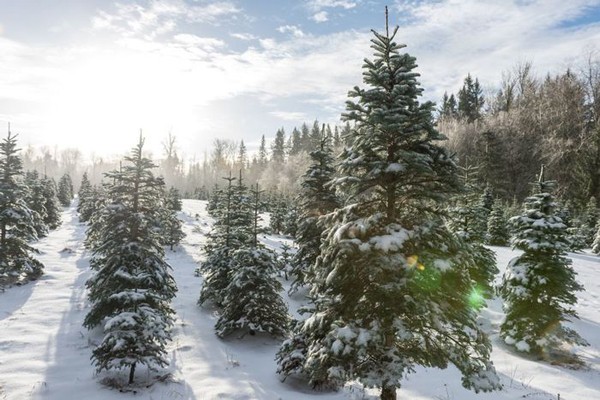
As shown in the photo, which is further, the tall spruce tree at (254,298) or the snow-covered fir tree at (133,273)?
the tall spruce tree at (254,298)

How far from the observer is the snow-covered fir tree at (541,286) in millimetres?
15672

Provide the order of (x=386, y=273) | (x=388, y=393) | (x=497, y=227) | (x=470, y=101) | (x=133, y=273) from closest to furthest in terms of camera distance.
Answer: (x=386, y=273) → (x=388, y=393) → (x=133, y=273) → (x=497, y=227) → (x=470, y=101)

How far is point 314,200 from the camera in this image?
19172 mm

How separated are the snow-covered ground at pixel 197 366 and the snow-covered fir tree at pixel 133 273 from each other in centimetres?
104

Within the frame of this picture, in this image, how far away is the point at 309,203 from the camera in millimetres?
19234

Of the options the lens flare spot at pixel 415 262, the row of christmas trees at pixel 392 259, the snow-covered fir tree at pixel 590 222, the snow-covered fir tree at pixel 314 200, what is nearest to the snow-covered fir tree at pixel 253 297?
the snow-covered fir tree at pixel 314 200

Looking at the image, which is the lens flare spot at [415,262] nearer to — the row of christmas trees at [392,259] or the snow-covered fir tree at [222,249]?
the row of christmas trees at [392,259]

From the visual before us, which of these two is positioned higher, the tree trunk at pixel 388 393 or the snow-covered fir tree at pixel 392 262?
the snow-covered fir tree at pixel 392 262

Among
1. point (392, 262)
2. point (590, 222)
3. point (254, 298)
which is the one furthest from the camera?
point (590, 222)

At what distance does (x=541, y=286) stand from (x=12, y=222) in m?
27.8

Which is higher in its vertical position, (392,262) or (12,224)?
(392,262)

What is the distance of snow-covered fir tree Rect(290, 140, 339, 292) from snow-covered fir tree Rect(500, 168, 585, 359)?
8.61m

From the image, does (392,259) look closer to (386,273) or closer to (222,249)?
(386,273)

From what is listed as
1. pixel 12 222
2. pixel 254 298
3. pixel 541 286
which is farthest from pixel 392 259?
pixel 12 222
